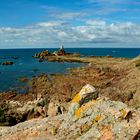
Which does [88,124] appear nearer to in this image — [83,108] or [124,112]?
[83,108]

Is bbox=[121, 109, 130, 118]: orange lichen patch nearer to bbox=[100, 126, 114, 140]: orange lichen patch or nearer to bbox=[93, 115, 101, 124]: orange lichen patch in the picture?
bbox=[100, 126, 114, 140]: orange lichen patch

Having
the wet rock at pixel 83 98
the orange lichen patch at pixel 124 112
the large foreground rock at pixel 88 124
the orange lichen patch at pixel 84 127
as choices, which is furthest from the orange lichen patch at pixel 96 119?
the wet rock at pixel 83 98

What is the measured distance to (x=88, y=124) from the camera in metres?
13.5

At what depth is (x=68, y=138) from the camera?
13.6m

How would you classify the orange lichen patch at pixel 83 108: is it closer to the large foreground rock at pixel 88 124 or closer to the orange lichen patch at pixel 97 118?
the large foreground rock at pixel 88 124

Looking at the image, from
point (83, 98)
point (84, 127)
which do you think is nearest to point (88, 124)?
point (84, 127)

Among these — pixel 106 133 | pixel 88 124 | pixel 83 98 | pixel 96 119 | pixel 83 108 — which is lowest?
pixel 106 133

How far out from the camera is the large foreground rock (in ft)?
41.6

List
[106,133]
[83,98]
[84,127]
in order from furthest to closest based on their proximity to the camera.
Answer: [83,98] < [84,127] < [106,133]

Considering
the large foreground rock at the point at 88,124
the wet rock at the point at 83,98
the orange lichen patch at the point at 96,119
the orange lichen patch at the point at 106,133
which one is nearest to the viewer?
the orange lichen patch at the point at 106,133

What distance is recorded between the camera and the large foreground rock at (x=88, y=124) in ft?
41.6

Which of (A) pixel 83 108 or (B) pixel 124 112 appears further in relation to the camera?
(A) pixel 83 108

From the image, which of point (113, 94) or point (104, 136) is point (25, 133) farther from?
point (113, 94)

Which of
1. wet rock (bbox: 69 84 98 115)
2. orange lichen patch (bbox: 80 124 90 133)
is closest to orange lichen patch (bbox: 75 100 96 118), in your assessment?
wet rock (bbox: 69 84 98 115)
